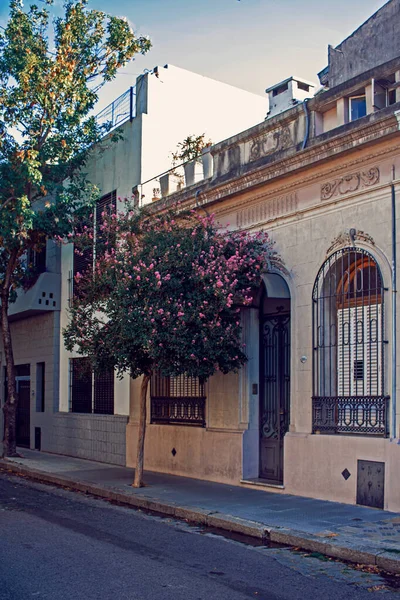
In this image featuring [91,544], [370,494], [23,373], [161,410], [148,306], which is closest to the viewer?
[91,544]

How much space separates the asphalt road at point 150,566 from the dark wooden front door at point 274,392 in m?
3.12

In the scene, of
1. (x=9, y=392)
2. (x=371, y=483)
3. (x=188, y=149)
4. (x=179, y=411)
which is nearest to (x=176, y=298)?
(x=371, y=483)

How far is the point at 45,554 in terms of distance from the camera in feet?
24.9

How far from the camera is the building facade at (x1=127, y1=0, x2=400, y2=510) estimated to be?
10430 millimetres

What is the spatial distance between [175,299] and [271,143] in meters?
3.64

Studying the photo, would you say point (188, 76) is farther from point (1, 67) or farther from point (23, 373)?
point (23, 373)

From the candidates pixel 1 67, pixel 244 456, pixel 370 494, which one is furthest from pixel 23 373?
pixel 370 494

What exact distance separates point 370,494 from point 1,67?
40.3 ft

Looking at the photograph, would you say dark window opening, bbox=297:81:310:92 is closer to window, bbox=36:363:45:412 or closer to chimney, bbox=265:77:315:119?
chimney, bbox=265:77:315:119

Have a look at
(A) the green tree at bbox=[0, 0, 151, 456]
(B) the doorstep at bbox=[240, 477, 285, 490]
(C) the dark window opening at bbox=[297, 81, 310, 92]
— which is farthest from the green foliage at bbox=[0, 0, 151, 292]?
(B) the doorstep at bbox=[240, 477, 285, 490]

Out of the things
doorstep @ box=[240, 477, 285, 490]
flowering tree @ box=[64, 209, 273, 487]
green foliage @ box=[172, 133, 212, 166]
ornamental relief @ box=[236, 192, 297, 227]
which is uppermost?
green foliage @ box=[172, 133, 212, 166]

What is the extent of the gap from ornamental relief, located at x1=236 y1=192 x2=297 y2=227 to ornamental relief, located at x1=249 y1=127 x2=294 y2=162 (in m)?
0.92

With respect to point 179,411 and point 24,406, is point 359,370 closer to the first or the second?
point 179,411

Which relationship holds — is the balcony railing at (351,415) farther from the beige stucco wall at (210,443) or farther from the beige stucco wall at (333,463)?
the beige stucco wall at (210,443)
